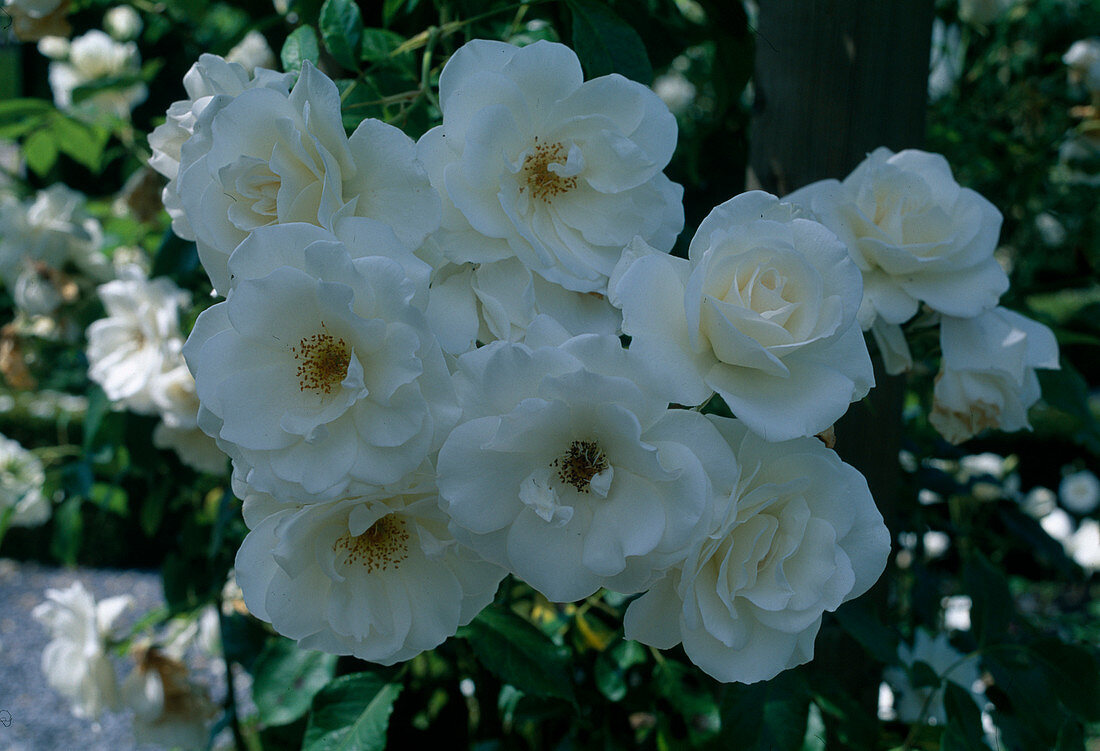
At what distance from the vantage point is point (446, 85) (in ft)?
2.34

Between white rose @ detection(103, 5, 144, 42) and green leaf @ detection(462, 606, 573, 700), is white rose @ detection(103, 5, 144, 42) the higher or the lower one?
the higher one

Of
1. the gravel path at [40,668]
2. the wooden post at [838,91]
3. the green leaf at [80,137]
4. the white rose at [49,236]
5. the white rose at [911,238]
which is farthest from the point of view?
the gravel path at [40,668]

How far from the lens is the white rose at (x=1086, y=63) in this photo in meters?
2.09

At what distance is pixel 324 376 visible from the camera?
65cm

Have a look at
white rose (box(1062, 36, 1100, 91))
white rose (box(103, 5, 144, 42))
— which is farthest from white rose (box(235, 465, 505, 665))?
white rose (box(1062, 36, 1100, 91))

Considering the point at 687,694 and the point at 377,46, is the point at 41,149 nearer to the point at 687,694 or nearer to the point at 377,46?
the point at 377,46

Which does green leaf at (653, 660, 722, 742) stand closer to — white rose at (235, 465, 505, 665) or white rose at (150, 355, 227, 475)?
white rose at (235, 465, 505, 665)

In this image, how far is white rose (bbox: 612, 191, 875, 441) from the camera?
628 mm

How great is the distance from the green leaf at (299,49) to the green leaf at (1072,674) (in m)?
1.15

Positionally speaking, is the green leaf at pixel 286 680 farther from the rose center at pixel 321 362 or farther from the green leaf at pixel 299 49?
the green leaf at pixel 299 49

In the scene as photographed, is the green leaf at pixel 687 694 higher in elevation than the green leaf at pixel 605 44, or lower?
lower

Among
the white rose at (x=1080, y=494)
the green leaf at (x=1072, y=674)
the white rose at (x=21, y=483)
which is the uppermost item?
the green leaf at (x=1072, y=674)

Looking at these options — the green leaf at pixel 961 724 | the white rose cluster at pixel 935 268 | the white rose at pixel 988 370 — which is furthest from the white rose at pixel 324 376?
the green leaf at pixel 961 724

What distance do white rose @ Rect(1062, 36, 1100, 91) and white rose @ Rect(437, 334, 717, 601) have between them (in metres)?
2.08
